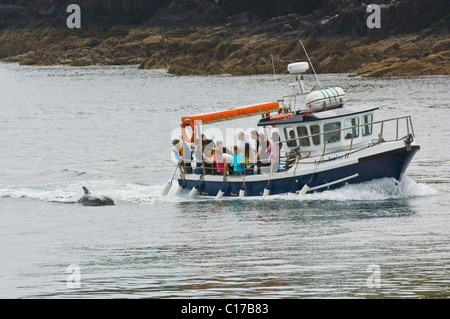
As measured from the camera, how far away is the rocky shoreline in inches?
4026

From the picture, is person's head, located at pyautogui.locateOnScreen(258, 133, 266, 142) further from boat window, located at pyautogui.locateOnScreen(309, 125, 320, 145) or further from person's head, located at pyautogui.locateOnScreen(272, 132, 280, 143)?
boat window, located at pyautogui.locateOnScreen(309, 125, 320, 145)

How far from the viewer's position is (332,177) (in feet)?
89.8

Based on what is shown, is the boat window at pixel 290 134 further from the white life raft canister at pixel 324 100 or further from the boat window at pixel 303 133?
the white life raft canister at pixel 324 100

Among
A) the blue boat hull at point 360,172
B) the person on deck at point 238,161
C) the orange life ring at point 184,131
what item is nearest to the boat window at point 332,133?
the blue boat hull at point 360,172

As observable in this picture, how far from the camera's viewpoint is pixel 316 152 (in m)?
28.3

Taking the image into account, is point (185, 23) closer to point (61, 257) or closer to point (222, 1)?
point (222, 1)

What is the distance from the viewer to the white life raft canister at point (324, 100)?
28.5m

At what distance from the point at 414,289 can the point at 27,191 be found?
19.9 metres

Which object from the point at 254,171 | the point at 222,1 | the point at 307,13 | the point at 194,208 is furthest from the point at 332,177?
the point at 222,1

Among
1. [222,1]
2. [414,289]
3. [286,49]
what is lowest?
[414,289]

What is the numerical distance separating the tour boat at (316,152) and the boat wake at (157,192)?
0.23 metres

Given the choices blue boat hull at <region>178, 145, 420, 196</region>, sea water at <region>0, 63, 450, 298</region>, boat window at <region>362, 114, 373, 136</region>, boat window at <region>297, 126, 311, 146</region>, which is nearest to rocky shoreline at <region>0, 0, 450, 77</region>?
sea water at <region>0, 63, 450, 298</region>

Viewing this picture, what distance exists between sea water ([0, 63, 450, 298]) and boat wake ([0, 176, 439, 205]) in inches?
1.9

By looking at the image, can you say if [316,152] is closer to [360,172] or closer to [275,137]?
[275,137]
